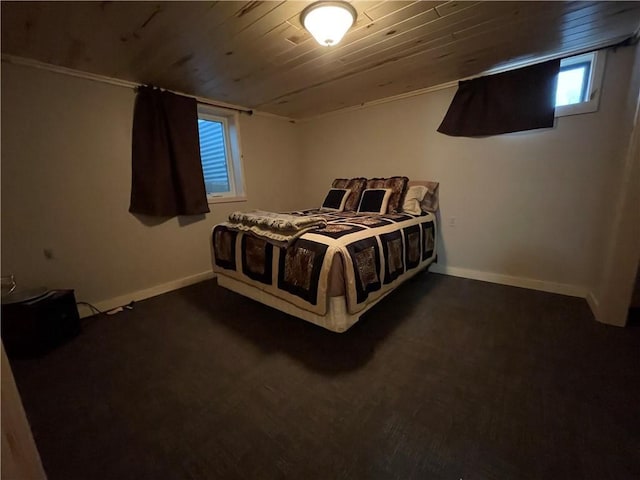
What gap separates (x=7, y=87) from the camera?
1906mm

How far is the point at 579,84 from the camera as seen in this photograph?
226cm

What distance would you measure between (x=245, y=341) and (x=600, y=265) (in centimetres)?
290

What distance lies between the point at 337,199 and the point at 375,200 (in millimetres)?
541

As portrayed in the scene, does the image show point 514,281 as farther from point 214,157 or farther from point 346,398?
point 214,157

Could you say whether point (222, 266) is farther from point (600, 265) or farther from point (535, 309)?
point (600, 265)

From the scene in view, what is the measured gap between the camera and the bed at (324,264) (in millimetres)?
1615

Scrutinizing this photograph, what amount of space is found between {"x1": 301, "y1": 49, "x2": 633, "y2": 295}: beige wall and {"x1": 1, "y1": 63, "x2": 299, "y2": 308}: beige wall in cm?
267

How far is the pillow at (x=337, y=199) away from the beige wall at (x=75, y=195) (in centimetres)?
168

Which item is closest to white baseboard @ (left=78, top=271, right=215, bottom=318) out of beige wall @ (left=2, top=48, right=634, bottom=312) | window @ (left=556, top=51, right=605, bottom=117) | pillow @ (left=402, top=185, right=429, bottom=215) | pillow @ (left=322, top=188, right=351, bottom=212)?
beige wall @ (left=2, top=48, right=634, bottom=312)

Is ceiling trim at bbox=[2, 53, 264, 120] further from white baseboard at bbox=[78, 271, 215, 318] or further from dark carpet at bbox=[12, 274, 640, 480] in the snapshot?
dark carpet at bbox=[12, 274, 640, 480]

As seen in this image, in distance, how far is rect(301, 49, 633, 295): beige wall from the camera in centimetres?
219

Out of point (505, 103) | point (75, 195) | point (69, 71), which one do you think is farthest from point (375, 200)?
point (69, 71)

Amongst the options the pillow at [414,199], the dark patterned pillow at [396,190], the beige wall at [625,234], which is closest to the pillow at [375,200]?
the dark patterned pillow at [396,190]

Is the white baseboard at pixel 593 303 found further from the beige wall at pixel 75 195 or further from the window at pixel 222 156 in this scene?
the beige wall at pixel 75 195
